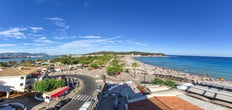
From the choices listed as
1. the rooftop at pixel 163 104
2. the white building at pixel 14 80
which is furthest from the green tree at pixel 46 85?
the rooftop at pixel 163 104

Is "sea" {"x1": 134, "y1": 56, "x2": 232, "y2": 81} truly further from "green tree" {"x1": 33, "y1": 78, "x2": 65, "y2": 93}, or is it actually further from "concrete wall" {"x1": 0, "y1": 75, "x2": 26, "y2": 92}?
"concrete wall" {"x1": 0, "y1": 75, "x2": 26, "y2": 92}

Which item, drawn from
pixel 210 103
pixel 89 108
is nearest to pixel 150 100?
pixel 210 103

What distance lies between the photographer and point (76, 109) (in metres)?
18.4

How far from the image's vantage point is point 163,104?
12430 mm

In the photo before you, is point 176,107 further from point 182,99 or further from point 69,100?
point 69,100

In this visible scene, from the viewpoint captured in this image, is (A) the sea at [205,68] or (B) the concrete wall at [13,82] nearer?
(B) the concrete wall at [13,82]

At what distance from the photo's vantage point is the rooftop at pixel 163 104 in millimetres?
11694

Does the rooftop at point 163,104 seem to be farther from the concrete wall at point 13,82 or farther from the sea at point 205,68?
the sea at point 205,68

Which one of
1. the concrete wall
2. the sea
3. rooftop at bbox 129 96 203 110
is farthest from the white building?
the sea

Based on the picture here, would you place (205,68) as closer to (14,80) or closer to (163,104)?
(163,104)

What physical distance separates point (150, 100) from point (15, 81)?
3379 cm

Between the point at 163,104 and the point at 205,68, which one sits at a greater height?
the point at 163,104

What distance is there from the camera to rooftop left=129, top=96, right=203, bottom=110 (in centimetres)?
1169

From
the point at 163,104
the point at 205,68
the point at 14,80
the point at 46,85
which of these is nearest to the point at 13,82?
the point at 14,80
